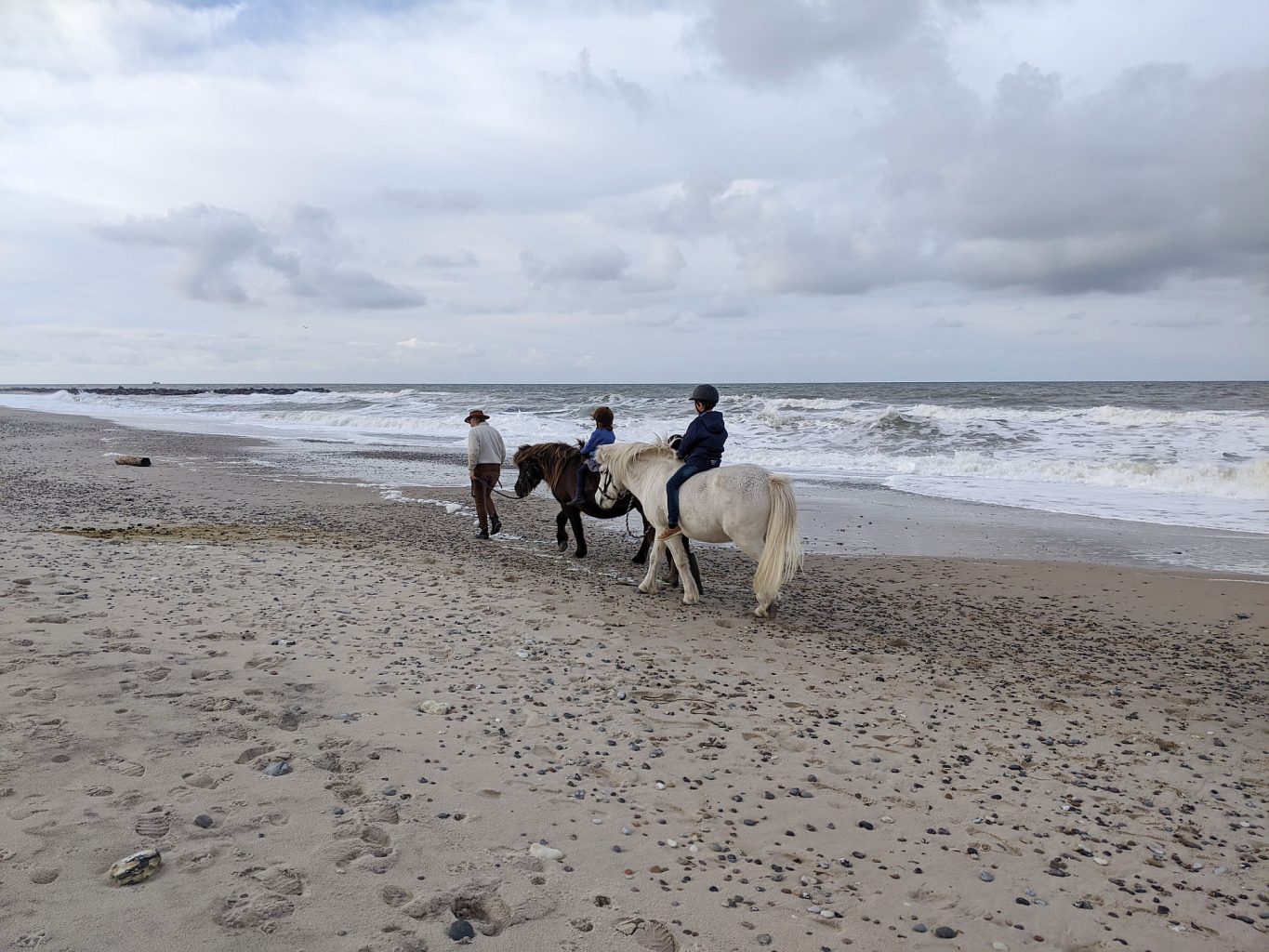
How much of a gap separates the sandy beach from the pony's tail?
1.17 ft

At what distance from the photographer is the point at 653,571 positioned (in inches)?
310

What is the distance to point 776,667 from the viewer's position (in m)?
5.67

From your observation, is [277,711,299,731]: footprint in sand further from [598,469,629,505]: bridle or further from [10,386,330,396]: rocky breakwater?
[10,386,330,396]: rocky breakwater

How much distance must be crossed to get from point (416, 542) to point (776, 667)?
5715 mm

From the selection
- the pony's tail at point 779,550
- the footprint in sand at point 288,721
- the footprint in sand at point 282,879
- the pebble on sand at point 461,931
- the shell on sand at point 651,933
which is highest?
the pony's tail at point 779,550

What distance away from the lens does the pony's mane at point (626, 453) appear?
804cm

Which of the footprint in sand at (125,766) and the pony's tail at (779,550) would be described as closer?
the footprint in sand at (125,766)

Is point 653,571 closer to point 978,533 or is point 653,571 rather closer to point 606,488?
point 606,488

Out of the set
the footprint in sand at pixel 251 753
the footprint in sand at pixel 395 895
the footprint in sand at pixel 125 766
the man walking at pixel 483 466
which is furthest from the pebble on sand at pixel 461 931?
the man walking at pixel 483 466

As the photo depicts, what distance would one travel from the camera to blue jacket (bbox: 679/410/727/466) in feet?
25.2

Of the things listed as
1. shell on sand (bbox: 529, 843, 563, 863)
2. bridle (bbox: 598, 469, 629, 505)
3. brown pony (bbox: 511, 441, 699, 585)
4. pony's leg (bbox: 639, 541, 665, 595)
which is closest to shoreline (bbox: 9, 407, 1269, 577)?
brown pony (bbox: 511, 441, 699, 585)

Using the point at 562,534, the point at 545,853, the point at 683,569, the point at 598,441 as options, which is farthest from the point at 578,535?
the point at 545,853

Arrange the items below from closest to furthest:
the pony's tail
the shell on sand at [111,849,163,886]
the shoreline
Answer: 1. the shell on sand at [111,849,163,886]
2. the pony's tail
3. the shoreline

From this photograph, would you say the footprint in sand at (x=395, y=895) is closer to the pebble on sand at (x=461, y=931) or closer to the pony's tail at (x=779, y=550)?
the pebble on sand at (x=461, y=931)
